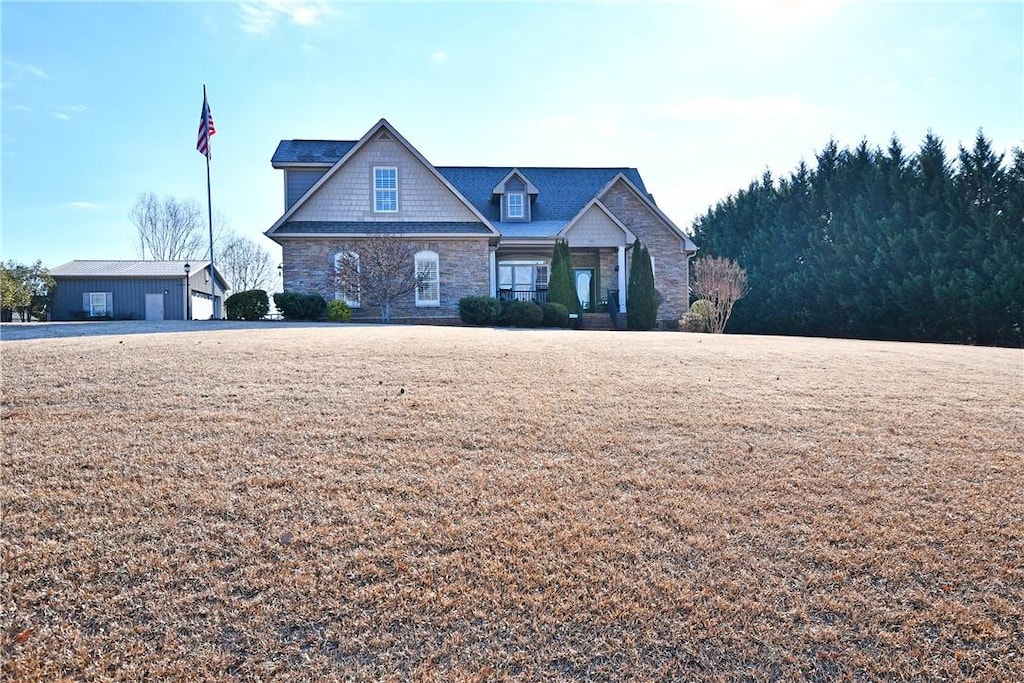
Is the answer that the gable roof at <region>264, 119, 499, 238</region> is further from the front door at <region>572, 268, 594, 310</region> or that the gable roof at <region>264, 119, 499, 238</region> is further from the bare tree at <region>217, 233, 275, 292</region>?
the bare tree at <region>217, 233, 275, 292</region>

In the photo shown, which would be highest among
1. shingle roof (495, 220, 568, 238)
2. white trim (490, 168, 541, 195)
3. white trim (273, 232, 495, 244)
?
white trim (490, 168, 541, 195)

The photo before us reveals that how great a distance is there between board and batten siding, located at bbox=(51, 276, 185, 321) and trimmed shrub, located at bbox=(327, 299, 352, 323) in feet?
62.8

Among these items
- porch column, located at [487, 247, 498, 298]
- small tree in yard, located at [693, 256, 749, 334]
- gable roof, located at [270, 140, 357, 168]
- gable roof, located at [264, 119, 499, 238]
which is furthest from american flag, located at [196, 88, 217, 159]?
small tree in yard, located at [693, 256, 749, 334]

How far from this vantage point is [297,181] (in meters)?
22.1

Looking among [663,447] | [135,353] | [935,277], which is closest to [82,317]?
[135,353]

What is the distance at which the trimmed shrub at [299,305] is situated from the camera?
58.6ft

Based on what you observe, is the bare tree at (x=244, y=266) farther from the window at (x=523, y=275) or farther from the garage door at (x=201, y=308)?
the window at (x=523, y=275)

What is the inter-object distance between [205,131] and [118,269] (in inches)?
703

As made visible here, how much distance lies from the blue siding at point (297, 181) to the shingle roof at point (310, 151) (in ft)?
1.34

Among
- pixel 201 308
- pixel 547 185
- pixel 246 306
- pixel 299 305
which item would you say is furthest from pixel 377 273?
pixel 201 308

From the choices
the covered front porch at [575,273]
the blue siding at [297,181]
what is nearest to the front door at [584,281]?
the covered front porch at [575,273]

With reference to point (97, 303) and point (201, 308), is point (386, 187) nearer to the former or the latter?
point (201, 308)

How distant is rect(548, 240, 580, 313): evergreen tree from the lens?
20.3 metres

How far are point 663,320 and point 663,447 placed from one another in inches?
763
